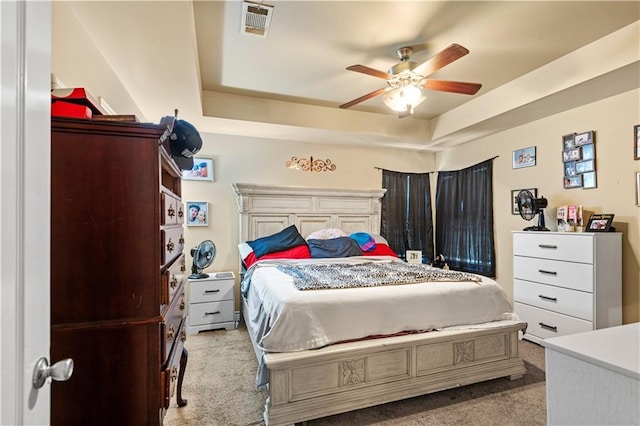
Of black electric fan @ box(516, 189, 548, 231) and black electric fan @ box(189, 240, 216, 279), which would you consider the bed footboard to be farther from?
black electric fan @ box(189, 240, 216, 279)

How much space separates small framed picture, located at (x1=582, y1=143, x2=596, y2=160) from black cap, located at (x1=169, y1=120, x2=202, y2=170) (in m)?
3.50

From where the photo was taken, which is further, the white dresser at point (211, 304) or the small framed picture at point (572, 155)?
the white dresser at point (211, 304)

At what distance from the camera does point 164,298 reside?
3.99ft

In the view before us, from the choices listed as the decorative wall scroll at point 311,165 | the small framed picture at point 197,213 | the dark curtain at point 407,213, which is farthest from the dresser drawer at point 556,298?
the small framed picture at point 197,213

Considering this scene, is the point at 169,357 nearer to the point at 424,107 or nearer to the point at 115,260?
the point at 115,260

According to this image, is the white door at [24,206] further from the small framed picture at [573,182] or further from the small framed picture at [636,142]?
the small framed picture at [573,182]

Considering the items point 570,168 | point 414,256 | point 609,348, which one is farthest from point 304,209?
point 609,348

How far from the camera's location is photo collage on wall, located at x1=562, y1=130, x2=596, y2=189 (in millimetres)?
2943

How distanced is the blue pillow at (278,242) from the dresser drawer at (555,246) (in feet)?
7.87

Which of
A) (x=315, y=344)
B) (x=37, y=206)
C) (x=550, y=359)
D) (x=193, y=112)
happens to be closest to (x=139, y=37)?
(x=193, y=112)

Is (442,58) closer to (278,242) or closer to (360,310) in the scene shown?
(360,310)

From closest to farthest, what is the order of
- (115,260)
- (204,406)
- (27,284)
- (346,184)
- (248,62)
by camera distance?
(27,284) → (115,260) → (204,406) → (248,62) → (346,184)

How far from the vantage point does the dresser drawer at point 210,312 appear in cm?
336

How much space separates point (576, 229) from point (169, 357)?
11.7 feet
